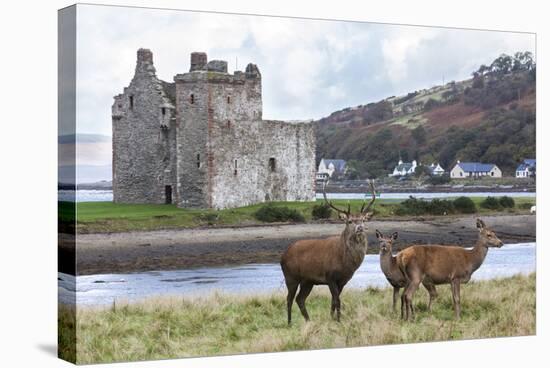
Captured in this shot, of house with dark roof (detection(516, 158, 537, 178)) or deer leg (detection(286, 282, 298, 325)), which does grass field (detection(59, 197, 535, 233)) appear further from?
house with dark roof (detection(516, 158, 537, 178))

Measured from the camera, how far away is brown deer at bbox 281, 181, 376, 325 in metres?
17.7

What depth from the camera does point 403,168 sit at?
1956 cm

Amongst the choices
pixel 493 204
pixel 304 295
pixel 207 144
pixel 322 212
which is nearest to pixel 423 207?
pixel 493 204

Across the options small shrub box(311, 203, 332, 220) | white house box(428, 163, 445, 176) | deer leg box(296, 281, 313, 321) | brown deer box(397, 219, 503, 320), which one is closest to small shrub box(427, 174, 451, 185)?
white house box(428, 163, 445, 176)

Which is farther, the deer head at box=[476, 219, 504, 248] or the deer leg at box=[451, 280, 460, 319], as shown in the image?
the deer head at box=[476, 219, 504, 248]

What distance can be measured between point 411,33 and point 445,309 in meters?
4.19

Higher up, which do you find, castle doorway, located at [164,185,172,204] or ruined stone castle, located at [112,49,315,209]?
ruined stone castle, located at [112,49,315,209]

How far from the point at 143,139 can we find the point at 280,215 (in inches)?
88.9

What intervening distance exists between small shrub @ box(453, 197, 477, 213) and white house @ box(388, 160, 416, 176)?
902mm

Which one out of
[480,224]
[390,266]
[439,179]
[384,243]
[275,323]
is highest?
[439,179]

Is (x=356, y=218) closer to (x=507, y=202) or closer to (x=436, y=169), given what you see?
(x=436, y=169)

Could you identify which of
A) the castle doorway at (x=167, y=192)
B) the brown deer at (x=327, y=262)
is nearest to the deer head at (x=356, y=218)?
the brown deer at (x=327, y=262)

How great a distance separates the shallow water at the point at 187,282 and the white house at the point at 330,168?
1445mm

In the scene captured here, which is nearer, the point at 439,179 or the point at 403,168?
the point at 403,168
